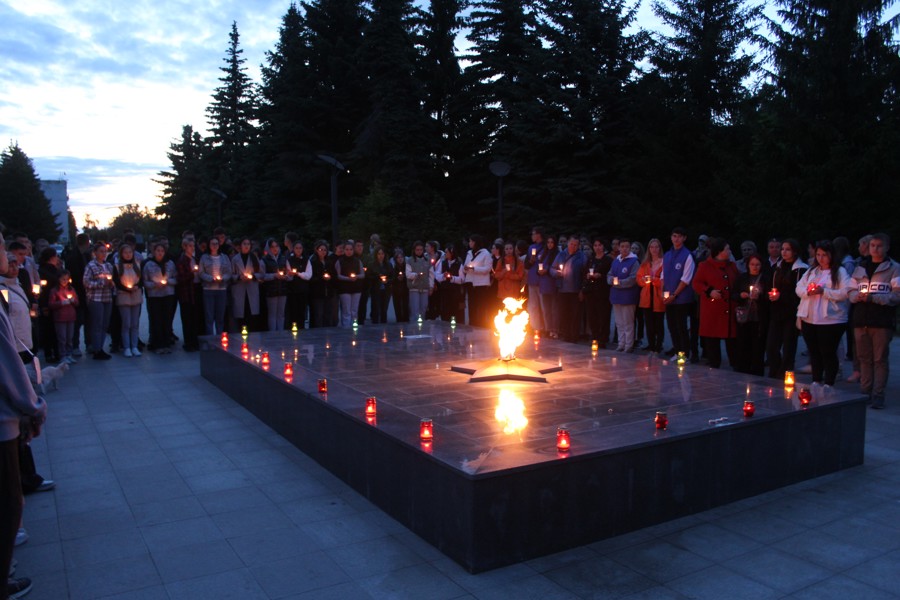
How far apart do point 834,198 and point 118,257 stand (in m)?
18.4

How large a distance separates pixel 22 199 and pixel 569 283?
55845mm

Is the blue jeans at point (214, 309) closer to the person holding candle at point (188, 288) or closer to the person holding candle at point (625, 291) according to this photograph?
the person holding candle at point (188, 288)

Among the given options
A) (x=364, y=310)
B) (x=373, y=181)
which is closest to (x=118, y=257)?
(x=364, y=310)

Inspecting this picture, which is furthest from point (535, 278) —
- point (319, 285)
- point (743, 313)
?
point (743, 313)

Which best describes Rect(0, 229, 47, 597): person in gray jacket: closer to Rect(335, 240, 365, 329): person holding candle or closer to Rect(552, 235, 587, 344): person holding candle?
Rect(552, 235, 587, 344): person holding candle

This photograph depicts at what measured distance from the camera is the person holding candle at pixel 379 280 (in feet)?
51.0

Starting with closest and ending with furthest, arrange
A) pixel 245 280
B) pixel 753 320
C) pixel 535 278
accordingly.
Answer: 1. pixel 753 320
2. pixel 245 280
3. pixel 535 278

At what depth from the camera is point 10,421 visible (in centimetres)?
343

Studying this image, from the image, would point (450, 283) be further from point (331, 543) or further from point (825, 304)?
point (331, 543)

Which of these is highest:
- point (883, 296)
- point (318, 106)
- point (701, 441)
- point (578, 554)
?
point (318, 106)

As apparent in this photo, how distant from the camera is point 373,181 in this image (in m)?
33.0

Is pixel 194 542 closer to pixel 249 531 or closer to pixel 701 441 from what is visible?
pixel 249 531

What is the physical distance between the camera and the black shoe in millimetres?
4004

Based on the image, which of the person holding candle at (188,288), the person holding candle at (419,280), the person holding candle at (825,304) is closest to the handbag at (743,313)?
the person holding candle at (825,304)
